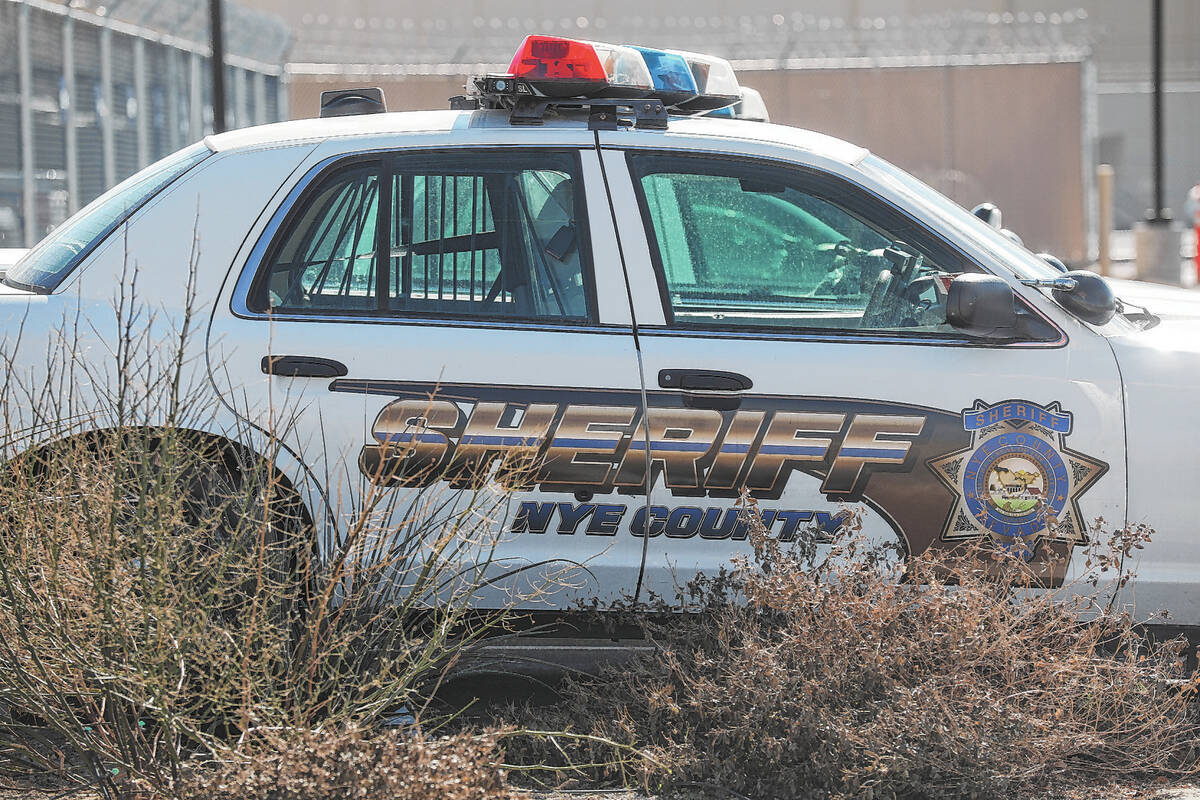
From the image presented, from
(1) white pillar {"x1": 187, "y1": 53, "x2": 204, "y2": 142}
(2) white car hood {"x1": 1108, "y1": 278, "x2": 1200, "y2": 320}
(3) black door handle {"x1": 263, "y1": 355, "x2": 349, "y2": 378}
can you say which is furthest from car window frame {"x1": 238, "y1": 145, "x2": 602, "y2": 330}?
(1) white pillar {"x1": 187, "y1": 53, "x2": 204, "y2": 142}

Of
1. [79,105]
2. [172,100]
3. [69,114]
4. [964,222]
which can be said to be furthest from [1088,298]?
[172,100]

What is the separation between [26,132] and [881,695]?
10131 millimetres

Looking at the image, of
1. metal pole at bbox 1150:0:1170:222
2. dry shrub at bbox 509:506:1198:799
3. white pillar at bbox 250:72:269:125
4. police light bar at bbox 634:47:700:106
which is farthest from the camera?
white pillar at bbox 250:72:269:125

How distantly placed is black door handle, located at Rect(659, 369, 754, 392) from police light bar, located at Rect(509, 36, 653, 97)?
0.95 meters

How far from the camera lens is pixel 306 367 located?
4.11 meters

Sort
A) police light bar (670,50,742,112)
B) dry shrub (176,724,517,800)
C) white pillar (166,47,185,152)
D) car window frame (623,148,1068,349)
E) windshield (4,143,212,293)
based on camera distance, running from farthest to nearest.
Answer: white pillar (166,47,185,152) → police light bar (670,50,742,112) → windshield (4,143,212,293) → car window frame (623,148,1068,349) → dry shrub (176,724,517,800)

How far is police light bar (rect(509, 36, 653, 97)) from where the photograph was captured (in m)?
4.36

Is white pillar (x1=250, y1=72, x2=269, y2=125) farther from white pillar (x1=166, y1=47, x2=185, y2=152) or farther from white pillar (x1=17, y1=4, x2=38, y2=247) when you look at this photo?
white pillar (x1=17, y1=4, x2=38, y2=247)

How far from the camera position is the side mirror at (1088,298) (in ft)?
13.3

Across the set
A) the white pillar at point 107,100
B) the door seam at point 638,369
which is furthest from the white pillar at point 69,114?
the door seam at point 638,369

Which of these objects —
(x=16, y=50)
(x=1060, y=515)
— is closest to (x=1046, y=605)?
(x=1060, y=515)

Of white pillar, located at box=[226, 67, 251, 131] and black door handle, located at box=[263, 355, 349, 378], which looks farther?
white pillar, located at box=[226, 67, 251, 131]

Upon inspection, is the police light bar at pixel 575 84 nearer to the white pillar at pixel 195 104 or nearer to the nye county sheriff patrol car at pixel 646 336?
the nye county sheriff patrol car at pixel 646 336

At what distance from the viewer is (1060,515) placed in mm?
4086
